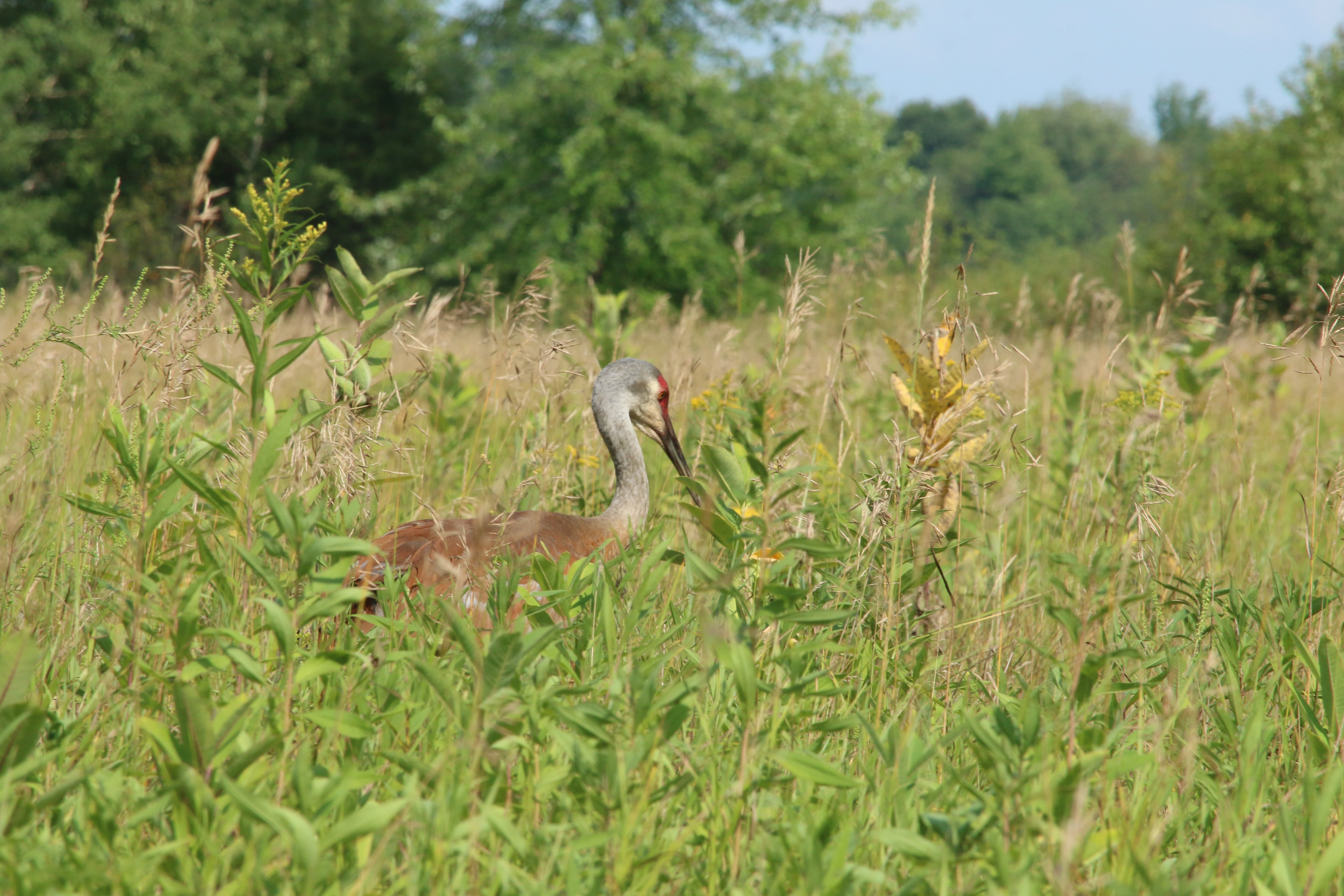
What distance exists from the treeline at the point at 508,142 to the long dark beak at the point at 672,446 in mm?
13452

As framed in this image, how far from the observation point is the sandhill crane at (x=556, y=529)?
242 centimetres

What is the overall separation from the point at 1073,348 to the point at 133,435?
735 centimetres

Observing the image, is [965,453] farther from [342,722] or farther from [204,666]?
[204,666]

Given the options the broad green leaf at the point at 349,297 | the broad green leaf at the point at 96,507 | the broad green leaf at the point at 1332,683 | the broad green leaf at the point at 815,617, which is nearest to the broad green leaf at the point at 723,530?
the broad green leaf at the point at 815,617

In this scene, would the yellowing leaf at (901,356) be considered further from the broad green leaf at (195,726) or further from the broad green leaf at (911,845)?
the broad green leaf at (195,726)

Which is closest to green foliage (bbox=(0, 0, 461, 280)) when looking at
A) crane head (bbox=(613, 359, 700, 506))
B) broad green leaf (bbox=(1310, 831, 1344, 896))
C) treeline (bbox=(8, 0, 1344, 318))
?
treeline (bbox=(8, 0, 1344, 318))

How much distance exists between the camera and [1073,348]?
25.9 feet

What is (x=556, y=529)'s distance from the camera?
296 centimetres

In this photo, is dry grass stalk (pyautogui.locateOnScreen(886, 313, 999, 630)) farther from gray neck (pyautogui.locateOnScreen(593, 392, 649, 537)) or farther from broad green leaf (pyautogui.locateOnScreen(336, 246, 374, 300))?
broad green leaf (pyautogui.locateOnScreen(336, 246, 374, 300))

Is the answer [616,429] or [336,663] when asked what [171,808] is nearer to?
[336,663]

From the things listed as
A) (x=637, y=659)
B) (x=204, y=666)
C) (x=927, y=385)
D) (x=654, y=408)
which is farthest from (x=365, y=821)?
(x=654, y=408)

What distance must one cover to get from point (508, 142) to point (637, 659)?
18.1 m

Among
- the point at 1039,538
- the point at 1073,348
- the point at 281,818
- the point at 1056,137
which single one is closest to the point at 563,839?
the point at 281,818

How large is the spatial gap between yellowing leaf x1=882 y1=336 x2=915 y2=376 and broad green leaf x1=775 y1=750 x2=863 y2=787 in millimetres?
1401
